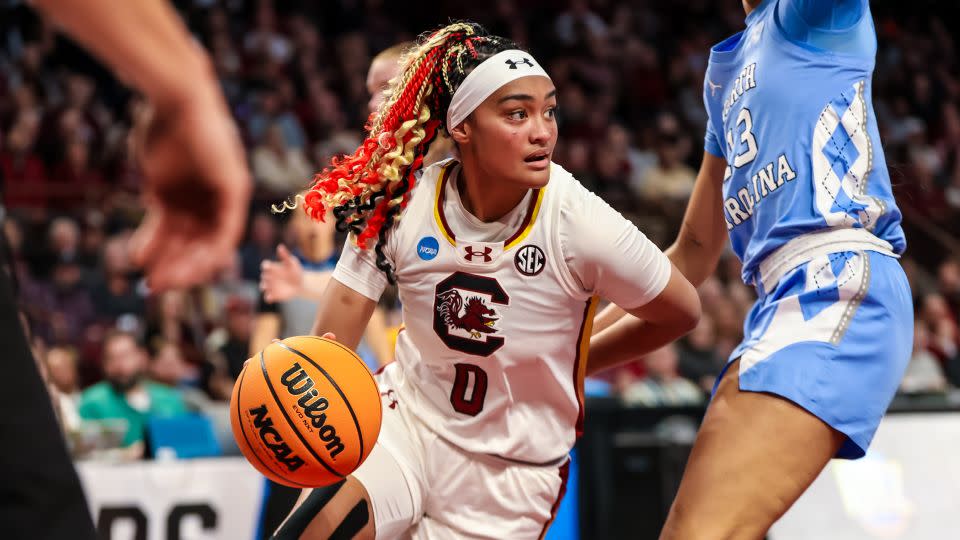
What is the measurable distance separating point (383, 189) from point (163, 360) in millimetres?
3983

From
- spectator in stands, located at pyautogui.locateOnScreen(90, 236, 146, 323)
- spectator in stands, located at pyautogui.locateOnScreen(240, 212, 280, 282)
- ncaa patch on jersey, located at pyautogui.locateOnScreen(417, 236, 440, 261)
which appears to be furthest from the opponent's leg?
spectator in stands, located at pyautogui.locateOnScreen(240, 212, 280, 282)

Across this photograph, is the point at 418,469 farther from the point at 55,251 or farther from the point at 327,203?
the point at 55,251

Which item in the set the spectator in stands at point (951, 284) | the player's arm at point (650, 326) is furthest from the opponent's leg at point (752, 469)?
the spectator in stands at point (951, 284)

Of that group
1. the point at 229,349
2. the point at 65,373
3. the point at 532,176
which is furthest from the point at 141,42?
the point at 229,349

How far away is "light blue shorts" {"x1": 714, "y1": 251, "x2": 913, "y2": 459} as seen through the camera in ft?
9.34

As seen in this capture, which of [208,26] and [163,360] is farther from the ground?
[208,26]

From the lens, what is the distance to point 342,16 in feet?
44.1

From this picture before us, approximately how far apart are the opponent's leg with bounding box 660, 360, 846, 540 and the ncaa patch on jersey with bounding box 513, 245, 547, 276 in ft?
2.20

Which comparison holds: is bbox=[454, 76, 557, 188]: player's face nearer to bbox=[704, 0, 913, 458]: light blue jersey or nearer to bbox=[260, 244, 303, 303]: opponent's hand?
bbox=[704, 0, 913, 458]: light blue jersey

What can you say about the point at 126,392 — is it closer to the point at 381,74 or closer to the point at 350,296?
the point at 381,74

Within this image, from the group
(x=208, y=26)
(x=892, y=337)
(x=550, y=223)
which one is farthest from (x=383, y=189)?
(x=208, y=26)

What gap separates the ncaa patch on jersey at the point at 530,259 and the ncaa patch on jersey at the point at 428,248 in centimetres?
23

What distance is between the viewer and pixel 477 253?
322 centimetres

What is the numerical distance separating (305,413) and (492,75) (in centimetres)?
105
